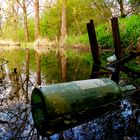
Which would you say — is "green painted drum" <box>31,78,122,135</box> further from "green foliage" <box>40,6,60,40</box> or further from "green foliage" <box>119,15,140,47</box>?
"green foliage" <box>40,6,60,40</box>

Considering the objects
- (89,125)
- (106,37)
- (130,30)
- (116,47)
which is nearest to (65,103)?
(89,125)

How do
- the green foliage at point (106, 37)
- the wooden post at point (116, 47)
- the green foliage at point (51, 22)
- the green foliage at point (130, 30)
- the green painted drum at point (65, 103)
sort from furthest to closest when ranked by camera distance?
the green foliage at point (51, 22) → the green foliage at point (106, 37) → the green foliage at point (130, 30) → the wooden post at point (116, 47) → the green painted drum at point (65, 103)

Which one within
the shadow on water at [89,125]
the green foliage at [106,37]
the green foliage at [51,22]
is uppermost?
the green foliage at [51,22]

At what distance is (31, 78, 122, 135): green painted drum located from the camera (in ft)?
12.7

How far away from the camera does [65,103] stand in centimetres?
401

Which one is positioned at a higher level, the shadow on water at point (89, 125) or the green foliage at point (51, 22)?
the green foliage at point (51, 22)

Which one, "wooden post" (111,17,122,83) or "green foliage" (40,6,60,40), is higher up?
"green foliage" (40,6,60,40)

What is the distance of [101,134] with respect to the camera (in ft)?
11.3

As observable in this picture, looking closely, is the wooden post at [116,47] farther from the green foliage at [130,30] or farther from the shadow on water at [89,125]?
the green foliage at [130,30]

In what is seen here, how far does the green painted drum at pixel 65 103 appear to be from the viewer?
386cm

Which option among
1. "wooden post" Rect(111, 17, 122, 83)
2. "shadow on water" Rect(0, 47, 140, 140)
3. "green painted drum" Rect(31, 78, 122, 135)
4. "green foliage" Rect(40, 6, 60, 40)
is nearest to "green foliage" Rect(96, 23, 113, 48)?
"wooden post" Rect(111, 17, 122, 83)

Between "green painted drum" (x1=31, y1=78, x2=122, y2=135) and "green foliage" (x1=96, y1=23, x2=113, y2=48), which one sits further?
"green foliage" (x1=96, y1=23, x2=113, y2=48)

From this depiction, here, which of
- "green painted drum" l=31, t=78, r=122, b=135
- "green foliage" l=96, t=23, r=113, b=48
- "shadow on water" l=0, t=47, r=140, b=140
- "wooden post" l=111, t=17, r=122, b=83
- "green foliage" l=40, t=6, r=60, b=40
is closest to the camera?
"shadow on water" l=0, t=47, r=140, b=140

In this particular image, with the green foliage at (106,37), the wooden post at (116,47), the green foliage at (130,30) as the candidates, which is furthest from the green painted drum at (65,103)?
the green foliage at (106,37)
